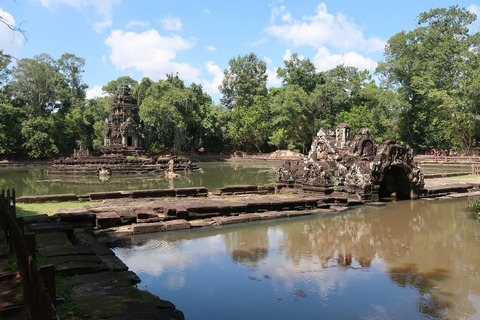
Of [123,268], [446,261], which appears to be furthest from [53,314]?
[446,261]

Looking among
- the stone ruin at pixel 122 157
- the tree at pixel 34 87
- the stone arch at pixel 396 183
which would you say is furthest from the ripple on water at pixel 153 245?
the tree at pixel 34 87

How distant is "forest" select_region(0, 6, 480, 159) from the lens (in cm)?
4097

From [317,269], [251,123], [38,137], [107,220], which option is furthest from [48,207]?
[251,123]

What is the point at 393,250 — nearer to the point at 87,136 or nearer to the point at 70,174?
the point at 70,174

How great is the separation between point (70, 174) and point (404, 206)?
2675 centimetres

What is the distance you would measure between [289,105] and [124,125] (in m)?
19.1

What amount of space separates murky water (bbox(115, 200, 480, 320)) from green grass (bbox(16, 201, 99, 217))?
3.51 meters

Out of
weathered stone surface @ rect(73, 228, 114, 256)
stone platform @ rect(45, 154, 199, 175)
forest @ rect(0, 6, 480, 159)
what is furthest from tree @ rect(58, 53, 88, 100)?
weathered stone surface @ rect(73, 228, 114, 256)

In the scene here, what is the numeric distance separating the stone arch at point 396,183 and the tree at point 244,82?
42.8 m

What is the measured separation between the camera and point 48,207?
1232 centimetres

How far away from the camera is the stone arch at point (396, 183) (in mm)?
16531

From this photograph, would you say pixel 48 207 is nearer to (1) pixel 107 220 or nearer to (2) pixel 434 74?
(1) pixel 107 220

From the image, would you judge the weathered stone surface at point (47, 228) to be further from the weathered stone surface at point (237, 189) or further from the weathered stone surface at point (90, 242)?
the weathered stone surface at point (237, 189)

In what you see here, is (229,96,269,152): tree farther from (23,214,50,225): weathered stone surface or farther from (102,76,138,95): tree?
(23,214,50,225): weathered stone surface
